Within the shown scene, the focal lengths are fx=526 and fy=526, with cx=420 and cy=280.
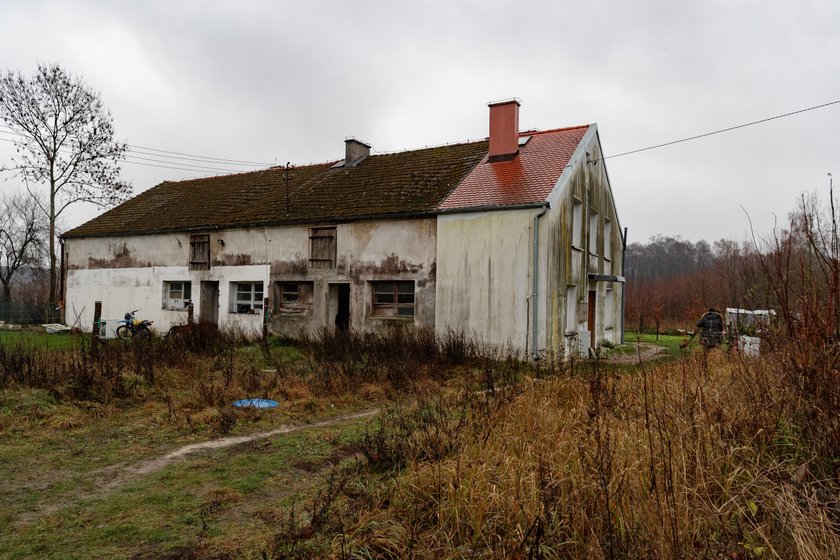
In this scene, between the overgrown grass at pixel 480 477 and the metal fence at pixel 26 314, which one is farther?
the metal fence at pixel 26 314

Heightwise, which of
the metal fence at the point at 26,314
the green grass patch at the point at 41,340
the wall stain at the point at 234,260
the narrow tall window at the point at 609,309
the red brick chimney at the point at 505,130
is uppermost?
the red brick chimney at the point at 505,130

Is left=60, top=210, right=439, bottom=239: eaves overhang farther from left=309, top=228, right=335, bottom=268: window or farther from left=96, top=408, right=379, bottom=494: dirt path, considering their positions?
left=96, top=408, right=379, bottom=494: dirt path

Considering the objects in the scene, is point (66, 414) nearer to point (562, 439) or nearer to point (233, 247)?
point (562, 439)

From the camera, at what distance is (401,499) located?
170 inches

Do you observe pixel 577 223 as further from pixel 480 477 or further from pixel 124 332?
pixel 124 332

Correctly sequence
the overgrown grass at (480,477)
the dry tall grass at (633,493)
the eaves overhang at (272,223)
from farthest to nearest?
1. the eaves overhang at (272,223)
2. the overgrown grass at (480,477)
3. the dry tall grass at (633,493)

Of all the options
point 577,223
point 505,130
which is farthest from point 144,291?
point 577,223

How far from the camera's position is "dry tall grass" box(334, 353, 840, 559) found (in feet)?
10.6

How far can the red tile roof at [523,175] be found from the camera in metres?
15.2

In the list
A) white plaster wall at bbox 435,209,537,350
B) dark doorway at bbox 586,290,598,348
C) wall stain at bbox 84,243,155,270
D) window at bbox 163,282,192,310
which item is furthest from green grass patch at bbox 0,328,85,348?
dark doorway at bbox 586,290,598,348

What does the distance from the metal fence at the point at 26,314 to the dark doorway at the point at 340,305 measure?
17.3 metres

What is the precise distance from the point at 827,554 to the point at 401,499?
9.18ft

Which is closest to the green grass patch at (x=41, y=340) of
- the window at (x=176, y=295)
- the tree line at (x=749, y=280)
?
the window at (x=176, y=295)

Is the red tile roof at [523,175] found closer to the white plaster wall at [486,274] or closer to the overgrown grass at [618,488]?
the white plaster wall at [486,274]
